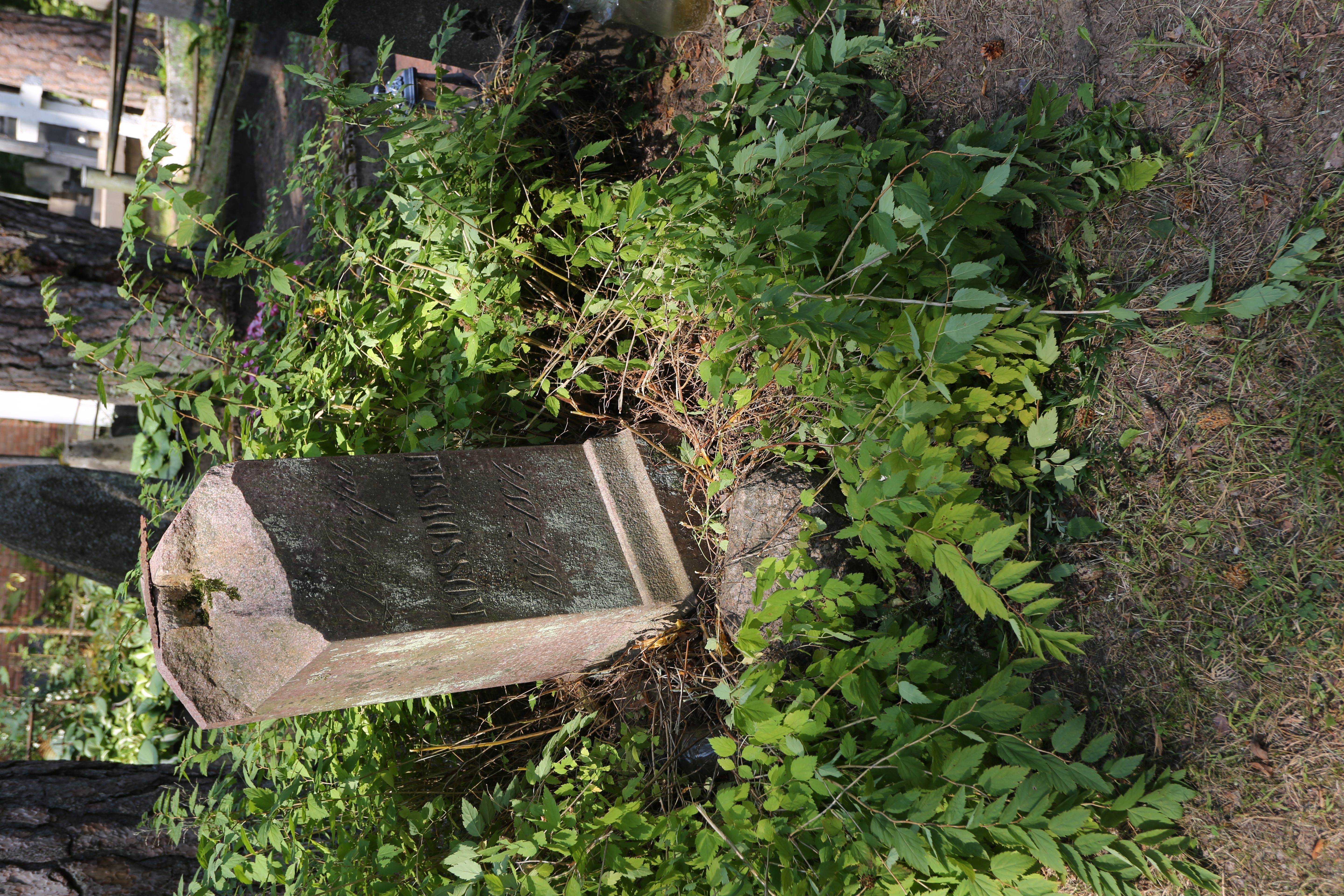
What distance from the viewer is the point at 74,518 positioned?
226 inches

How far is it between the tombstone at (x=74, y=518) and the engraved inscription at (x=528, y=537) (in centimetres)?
415

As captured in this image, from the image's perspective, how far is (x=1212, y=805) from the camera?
2156mm

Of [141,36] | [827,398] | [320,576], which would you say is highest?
[827,398]

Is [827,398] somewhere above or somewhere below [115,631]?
above

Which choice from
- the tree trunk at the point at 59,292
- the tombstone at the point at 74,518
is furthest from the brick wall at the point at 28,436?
the tree trunk at the point at 59,292

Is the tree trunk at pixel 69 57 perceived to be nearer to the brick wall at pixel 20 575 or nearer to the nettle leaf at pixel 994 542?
the brick wall at pixel 20 575

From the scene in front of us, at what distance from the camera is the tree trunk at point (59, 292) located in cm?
486

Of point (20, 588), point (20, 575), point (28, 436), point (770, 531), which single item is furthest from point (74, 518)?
point (28, 436)

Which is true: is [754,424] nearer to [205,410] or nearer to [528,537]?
[528,537]

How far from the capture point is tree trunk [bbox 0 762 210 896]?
140 inches

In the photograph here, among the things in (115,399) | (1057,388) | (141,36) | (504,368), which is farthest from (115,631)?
(1057,388)

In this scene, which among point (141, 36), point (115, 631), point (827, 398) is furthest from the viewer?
point (141, 36)

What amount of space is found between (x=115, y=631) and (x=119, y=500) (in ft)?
9.31

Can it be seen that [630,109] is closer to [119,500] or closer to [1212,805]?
[1212,805]
